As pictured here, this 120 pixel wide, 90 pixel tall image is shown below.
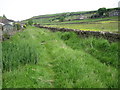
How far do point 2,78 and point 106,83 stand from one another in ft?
13.5

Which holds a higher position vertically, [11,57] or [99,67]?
[11,57]

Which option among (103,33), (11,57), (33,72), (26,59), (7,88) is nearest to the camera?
(7,88)

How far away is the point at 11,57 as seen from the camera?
548 centimetres

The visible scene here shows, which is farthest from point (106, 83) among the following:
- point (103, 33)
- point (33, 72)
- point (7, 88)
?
point (103, 33)

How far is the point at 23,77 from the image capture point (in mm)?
4508

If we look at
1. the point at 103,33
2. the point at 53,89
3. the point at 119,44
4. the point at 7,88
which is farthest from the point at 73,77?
the point at 103,33

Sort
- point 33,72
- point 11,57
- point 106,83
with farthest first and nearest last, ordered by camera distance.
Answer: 1. point 11,57
2. point 33,72
3. point 106,83

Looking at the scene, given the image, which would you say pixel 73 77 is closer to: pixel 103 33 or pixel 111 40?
pixel 111 40

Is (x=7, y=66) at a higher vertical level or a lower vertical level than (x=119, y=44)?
lower

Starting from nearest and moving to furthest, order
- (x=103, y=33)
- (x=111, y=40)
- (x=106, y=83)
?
1. (x=106, y=83)
2. (x=111, y=40)
3. (x=103, y=33)

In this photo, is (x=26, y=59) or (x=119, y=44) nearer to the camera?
(x=26, y=59)

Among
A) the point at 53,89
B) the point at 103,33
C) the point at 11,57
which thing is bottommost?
the point at 53,89

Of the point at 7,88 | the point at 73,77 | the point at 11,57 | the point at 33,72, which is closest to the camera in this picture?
the point at 7,88

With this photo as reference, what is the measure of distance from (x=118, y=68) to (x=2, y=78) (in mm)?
5372
